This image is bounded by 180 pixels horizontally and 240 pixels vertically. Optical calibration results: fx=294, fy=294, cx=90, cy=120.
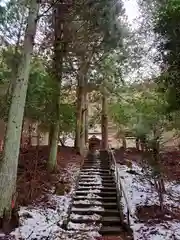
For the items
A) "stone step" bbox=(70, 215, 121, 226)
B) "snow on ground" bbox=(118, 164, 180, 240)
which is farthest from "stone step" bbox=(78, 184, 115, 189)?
"stone step" bbox=(70, 215, 121, 226)

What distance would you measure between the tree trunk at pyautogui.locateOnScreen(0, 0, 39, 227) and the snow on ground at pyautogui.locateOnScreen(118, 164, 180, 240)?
3.36 metres

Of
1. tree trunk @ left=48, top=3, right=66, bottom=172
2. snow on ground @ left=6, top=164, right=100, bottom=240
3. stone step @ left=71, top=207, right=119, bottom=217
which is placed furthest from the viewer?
tree trunk @ left=48, top=3, right=66, bottom=172

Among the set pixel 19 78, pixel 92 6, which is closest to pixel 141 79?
pixel 92 6

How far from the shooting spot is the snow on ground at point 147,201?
299 inches

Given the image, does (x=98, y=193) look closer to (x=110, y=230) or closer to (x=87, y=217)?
(x=87, y=217)

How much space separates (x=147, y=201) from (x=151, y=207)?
0.79 meters

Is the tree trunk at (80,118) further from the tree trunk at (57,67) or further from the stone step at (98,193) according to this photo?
the stone step at (98,193)

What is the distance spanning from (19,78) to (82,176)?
639cm

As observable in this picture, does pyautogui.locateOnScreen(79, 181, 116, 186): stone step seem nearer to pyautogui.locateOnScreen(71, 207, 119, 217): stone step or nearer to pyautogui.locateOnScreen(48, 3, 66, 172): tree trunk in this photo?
pyautogui.locateOnScreen(48, 3, 66, 172): tree trunk

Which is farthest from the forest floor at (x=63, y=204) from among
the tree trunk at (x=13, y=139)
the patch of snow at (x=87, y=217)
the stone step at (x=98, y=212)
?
the tree trunk at (x=13, y=139)

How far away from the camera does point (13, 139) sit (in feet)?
23.4

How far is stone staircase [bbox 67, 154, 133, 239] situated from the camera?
7941 mm

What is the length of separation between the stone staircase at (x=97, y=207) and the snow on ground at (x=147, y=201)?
1.59ft

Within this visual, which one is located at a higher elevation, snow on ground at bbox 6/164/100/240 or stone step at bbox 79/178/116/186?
stone step at bbox 79/178/116/186
